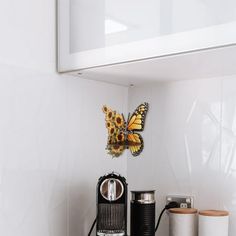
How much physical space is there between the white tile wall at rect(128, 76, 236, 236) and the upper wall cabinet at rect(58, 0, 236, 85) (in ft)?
0.79

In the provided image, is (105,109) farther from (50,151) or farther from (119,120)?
(50,151)

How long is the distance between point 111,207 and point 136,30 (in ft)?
1.67

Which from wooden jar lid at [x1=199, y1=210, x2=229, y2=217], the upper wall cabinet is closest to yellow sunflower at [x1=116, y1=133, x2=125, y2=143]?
the upper wall cabinet

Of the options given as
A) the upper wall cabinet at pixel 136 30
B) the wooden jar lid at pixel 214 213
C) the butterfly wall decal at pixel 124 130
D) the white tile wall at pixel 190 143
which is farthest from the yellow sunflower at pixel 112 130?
the wooden jar lid at pixel 214 213

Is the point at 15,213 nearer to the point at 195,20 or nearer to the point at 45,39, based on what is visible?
the point at 45,39

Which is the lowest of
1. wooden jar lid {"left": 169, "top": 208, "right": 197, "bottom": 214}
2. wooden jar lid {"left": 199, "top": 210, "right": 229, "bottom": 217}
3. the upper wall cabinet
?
wooden jar lid {"left": 169, "top": 208, "right": 197, "bottom": 214}

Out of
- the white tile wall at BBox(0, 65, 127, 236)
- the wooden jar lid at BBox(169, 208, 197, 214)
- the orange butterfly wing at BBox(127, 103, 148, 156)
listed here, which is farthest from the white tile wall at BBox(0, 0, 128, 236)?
the wooden jar lid at BBox(169, 208, 197, 214)

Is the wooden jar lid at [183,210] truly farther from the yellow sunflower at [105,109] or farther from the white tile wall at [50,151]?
the yellow sunflower at [105,109]

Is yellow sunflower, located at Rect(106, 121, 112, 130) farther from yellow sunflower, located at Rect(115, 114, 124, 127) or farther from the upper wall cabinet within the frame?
the upper wall cabinet

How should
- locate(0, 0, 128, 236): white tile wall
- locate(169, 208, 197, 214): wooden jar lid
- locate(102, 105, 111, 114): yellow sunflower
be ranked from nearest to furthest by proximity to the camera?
locate(0, 0, 128, 236): white tile wall, locate(169, 208, 197, 214): wooden jar lid, locate(102, 105, 111, 114): yellow sunflower

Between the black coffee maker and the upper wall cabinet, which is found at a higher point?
the upper wall cabinet

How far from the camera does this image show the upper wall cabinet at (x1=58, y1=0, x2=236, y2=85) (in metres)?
1.08

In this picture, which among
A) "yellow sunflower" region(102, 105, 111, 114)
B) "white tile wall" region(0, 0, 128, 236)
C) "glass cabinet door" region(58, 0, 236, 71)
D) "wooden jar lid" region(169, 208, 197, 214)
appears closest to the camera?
"glass cabinet door" region(58, 0, 236, 71)

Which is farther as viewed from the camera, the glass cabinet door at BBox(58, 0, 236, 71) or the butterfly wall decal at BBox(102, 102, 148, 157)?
the butterfly wall decal at BBox(102, 102, 148, 157)
